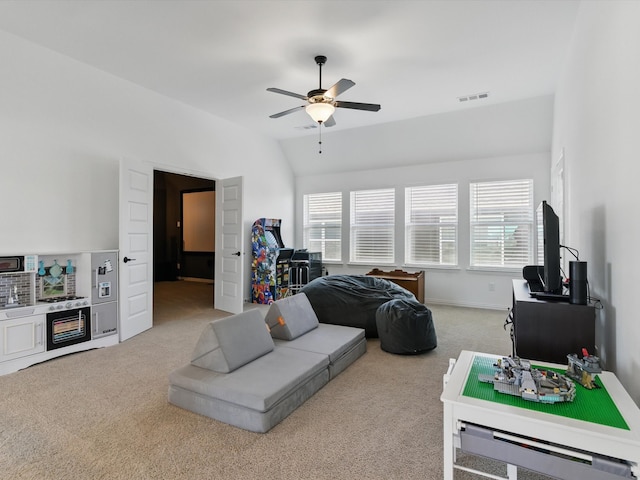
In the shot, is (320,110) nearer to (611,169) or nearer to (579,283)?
(611,169)

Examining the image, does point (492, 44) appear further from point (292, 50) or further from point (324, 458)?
point (324, 458)

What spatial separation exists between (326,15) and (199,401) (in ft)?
11.1

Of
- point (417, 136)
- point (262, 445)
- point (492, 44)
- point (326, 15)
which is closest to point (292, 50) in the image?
point (326, 15)

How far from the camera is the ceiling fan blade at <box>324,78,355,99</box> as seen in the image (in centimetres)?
333

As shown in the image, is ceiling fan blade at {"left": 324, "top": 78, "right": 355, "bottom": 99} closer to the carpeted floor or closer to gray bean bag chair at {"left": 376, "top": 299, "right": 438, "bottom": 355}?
gray bean bag chair at {"left": 376, "top": 299, "right": 438, "bottom": 355}

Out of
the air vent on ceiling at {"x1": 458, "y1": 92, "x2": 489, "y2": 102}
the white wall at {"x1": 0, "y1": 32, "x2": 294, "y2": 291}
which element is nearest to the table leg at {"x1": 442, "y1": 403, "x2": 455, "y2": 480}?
the white wall at {"x1": 0, "y1": 32, "x2": 294, "y2": 291}

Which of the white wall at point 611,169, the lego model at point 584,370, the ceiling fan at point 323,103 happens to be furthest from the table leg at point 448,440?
the ceiling fan at point 323,103

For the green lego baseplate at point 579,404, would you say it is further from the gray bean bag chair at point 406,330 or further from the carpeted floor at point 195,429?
the gray bean bag chair at point 406,330

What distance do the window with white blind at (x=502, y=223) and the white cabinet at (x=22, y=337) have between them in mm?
6305

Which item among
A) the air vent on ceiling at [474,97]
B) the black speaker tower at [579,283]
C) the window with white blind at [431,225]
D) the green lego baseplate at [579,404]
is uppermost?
the air vent on ceiling at [474,97]

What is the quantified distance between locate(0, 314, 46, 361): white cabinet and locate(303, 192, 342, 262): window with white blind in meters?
5.27

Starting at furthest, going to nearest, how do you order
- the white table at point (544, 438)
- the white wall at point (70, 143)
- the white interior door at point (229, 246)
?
the white interior door at point (229, 246)
the white wall at point (70, 143)
the white table at point (544, 438)

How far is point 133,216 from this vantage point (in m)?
4.55

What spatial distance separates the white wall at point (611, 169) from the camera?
1792 mm
